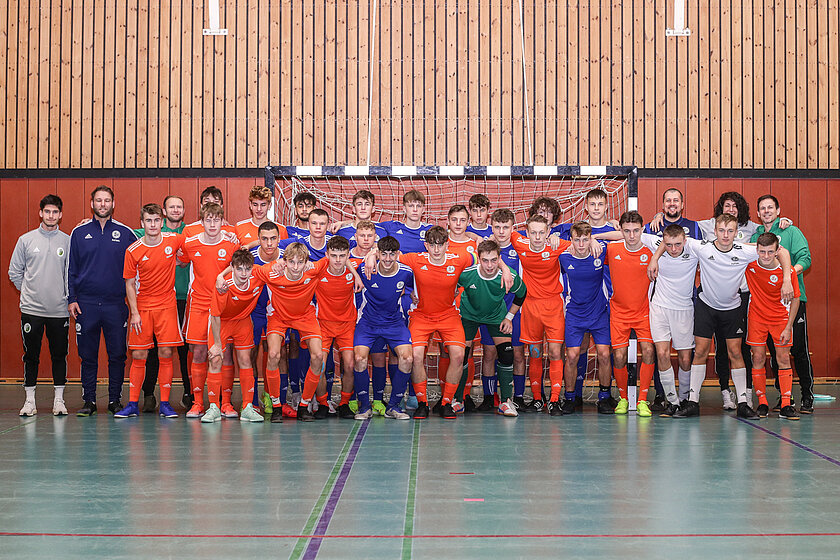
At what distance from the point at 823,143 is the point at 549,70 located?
13.3 feet

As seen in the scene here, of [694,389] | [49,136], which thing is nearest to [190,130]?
[49,136]

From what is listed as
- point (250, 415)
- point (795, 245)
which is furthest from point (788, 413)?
Result: point (250, 415)

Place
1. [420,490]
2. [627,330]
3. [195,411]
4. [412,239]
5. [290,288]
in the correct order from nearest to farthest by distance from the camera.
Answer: [420,490] < [290,288] < [195,411] < [627,330] < [412,239]

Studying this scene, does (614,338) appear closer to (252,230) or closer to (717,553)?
(252,230)

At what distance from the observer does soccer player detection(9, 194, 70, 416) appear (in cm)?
793

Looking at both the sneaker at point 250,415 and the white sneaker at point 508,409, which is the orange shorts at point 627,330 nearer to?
the white sneaker at point 508,409

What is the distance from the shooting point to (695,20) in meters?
11.5

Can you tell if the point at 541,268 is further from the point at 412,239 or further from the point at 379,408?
the point at 379,408

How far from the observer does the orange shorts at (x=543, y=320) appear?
794 centimetres

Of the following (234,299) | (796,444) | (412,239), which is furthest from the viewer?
(412,239)

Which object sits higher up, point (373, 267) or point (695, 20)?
point (695, 20)

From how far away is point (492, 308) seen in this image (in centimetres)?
774

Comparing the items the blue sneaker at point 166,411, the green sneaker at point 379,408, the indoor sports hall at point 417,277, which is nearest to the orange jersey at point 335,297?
the indoor sports hall at point 417,277

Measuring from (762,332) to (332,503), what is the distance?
499cm
